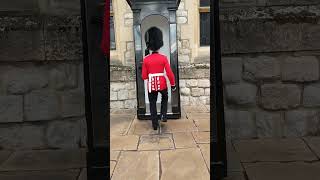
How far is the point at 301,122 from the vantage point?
→ 129cm

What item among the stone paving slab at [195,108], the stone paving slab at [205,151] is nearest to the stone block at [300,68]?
the stone paving slab at [205,151]

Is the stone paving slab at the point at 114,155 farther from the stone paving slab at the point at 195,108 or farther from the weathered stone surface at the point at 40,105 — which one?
the stone paving slab at the point at 195,108

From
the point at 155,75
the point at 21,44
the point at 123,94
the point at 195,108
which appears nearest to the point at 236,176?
the point at 21,44

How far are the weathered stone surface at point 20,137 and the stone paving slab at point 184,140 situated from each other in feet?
7.35

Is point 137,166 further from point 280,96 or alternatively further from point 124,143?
point 280,96

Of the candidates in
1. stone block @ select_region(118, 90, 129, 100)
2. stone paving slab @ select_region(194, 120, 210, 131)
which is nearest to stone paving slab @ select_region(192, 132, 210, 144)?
stone paving slab @ select_region(194, 120, 210, 131)

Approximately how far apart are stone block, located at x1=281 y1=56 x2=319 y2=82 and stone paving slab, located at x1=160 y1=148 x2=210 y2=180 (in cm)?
139

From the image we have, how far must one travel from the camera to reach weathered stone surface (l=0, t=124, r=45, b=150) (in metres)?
1.23

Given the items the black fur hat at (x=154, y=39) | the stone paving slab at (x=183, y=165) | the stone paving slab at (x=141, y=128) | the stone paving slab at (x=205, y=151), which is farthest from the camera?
the black fur hat at (x=154, y=39)

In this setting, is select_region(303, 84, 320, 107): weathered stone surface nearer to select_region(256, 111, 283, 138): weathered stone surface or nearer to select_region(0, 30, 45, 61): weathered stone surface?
select_region(256, 111, 283, 138): weathered stone surface

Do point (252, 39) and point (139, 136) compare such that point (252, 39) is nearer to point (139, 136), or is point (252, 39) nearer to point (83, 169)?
point (83, 169)

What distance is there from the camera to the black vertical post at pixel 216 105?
1171 mm

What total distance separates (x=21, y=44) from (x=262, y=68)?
743 mm

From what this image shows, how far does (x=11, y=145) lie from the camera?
1245 mm
